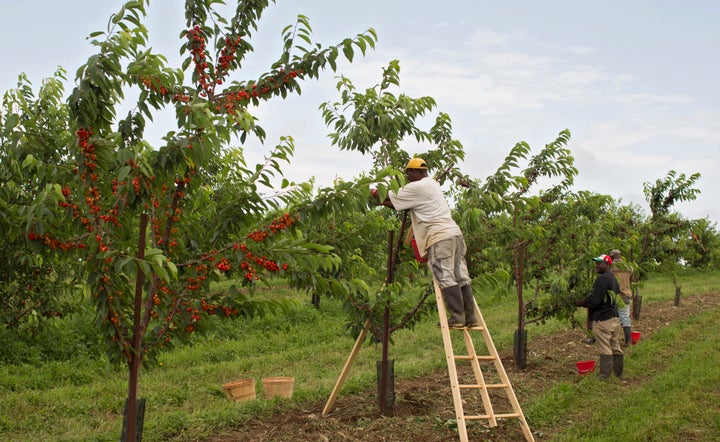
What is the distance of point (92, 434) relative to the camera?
25.8ft

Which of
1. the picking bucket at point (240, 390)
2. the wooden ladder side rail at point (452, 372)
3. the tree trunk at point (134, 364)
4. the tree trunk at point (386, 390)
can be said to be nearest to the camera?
the tree trunk at point (134, 364)

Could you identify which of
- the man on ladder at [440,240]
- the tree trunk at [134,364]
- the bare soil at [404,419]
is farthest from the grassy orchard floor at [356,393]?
the tree trunk at [134,364]

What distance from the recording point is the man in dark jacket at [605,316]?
33.9 ft

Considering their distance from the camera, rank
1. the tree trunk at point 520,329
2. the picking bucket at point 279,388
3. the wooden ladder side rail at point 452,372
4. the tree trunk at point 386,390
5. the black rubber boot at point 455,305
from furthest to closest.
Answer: the tree trunk at point 520,329 < the picking bucket at point 279,388 < the tree trunk at point 386,390 < the black rubber boot at point 455,305 < the wooden ladder side rail at point 452,372

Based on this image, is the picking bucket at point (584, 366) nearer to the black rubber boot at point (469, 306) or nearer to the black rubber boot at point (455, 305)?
the black rubber boot at point (469, 306)

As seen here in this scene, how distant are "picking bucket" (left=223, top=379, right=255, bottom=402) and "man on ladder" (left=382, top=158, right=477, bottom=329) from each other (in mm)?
3829

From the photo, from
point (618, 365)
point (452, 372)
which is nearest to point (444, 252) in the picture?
point (452, 372)

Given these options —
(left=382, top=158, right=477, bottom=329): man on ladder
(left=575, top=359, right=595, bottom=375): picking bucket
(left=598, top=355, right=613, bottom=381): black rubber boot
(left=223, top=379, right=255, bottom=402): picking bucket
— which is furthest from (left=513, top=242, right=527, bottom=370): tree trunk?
(left=223, top=379, right=255, bottom=402): picking bucket

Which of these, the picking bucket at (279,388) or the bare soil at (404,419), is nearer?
the bare soil at (404,419)

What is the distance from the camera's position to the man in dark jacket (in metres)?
10.3

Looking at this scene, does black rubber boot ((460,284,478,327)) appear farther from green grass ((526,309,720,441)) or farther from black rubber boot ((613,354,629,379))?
black rubber boot ((613,354,629,379))

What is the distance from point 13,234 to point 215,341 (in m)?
12.1

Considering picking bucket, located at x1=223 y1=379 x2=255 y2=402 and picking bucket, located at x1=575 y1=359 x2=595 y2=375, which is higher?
picking bucket, located at x1=575 y1=359 x2=595 y2=375

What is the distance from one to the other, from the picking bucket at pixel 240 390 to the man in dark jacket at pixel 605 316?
215 inches
